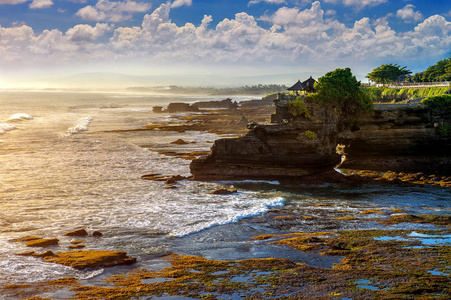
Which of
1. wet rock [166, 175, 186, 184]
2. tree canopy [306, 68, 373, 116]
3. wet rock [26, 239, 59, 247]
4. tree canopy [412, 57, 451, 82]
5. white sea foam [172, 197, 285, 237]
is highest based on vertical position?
tree canopy [412, 57, 451, 82]

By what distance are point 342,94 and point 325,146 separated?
516 centimetres

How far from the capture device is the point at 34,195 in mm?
29500

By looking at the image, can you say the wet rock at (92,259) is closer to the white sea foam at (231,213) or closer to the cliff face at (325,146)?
the white sea foam at (231,213)

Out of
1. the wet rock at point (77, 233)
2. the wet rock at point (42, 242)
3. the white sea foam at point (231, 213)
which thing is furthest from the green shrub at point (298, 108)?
the wet rock at point (42, 242)

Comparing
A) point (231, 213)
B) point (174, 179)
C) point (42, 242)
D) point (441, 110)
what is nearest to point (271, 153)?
point (174, 179)

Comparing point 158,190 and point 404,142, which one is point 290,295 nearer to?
point 158,190

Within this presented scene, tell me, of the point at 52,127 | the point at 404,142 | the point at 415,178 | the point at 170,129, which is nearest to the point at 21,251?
the point at 415,178

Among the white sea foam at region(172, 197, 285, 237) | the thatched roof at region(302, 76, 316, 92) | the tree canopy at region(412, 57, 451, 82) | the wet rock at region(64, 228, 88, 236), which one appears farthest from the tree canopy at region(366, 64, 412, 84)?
the wet rock at region(64, 228, 88, 236)

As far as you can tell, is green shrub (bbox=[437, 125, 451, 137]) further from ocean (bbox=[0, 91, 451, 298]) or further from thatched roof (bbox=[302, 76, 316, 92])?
thatched roof (bbox=[302, 76, 316, 92])

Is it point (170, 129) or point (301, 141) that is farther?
point (170, 129)

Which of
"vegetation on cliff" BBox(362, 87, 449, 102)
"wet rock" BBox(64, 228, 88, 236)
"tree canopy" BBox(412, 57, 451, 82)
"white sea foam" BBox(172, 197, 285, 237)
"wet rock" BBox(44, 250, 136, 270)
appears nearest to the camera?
"wet rock" BBox(44, 250, 136, 270)

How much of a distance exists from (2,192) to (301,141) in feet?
75.5

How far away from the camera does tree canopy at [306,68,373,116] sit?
36500mm

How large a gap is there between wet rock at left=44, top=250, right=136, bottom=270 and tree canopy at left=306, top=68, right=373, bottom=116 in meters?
22.8
